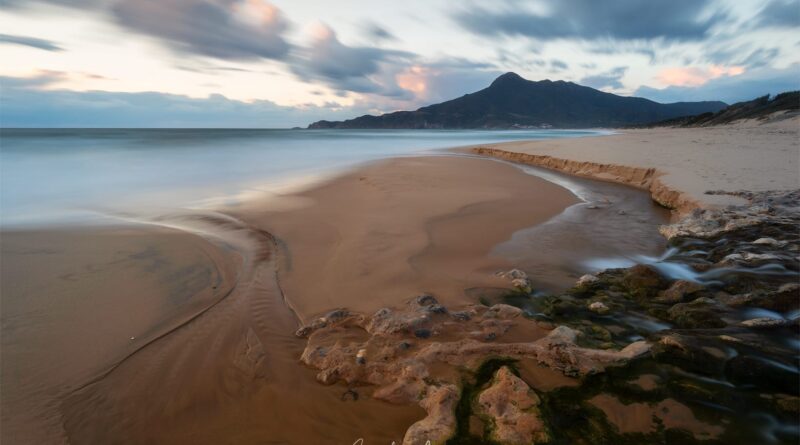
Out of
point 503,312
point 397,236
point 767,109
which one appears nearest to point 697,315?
point 503,312

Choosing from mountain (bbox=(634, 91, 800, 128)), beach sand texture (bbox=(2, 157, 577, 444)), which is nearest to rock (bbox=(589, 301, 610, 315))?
beach sand texture (bbox=(2, 157, 577, 444))

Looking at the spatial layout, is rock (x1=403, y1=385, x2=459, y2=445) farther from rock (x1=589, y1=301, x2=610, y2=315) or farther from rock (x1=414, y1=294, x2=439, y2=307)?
rock (x1=589, y1=301, x2=610, y2=315)

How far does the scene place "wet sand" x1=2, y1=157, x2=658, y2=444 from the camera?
2330 mm

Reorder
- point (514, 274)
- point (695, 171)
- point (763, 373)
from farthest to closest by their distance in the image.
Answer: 1. point (695, 171)
2. point (514, 274)
3. point (763, 373)

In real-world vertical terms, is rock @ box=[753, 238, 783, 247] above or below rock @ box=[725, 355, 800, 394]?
above

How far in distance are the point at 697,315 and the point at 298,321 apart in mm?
3646

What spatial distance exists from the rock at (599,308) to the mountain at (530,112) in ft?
524

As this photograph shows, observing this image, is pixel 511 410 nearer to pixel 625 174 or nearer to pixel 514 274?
pixel 514 274

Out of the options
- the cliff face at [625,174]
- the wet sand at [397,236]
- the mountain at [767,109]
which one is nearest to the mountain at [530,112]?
the mountain at [767,109]

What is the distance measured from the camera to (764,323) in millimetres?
2902

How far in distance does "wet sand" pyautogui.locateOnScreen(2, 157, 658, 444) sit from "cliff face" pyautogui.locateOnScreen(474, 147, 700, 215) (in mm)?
2623

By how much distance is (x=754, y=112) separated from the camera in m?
38.0

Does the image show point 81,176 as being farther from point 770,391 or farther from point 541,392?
point 770,391

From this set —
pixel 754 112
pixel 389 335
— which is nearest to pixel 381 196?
pixel 389 335
